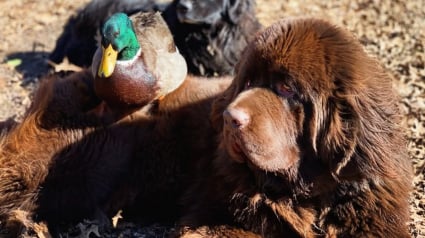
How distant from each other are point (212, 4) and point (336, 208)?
3780 millimetres

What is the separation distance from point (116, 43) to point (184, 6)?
261cm

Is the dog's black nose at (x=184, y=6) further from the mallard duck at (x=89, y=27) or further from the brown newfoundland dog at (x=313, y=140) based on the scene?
the brown newfoundland dog at (x=313, y=140)

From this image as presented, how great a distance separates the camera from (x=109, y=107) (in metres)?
4.23

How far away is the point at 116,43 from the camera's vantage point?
13.7ft

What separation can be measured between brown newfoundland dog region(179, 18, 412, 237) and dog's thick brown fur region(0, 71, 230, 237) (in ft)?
2.12

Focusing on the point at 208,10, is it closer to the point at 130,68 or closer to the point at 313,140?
the point at 130,68

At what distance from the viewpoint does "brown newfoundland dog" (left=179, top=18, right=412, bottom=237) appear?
3223mm

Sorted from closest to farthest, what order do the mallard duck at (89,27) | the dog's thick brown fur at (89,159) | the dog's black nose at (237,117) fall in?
the dog's black nose at (237,117), the dog's thick brown fur at (89,159), the mallard duck at (89,27)

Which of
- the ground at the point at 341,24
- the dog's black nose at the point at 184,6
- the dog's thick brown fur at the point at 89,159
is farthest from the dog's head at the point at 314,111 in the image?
the dog's black nose at the point at 184,6

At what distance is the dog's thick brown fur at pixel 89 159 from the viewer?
4.17 m

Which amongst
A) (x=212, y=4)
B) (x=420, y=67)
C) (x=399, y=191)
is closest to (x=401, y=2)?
(x=420, y=67)

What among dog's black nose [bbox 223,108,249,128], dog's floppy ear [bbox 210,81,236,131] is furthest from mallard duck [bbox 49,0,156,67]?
dog's black nose [bbox 223,108,249,128]

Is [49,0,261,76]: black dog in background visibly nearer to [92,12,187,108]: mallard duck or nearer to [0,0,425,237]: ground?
[0,0,425,237]: ground

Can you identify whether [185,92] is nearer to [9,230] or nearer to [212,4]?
[9,230]
